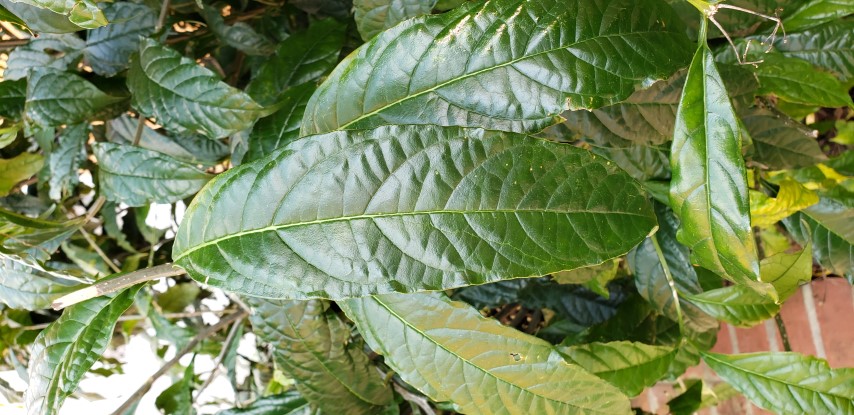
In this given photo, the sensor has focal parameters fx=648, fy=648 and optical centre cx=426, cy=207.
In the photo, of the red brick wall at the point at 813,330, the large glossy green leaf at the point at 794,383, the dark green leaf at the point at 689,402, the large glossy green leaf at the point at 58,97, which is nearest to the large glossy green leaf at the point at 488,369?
the large glossy green leaf at the point at 794,383

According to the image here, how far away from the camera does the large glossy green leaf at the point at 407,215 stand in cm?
52

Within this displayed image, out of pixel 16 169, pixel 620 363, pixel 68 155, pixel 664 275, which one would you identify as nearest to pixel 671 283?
pixel 664 275

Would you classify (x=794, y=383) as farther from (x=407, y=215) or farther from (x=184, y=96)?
(x=184, y=96)

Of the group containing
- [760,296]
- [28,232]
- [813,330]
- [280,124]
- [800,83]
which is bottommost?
[813,330]

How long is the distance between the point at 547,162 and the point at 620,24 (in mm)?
183

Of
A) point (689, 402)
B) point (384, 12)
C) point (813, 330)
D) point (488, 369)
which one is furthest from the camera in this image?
point (813, 330)

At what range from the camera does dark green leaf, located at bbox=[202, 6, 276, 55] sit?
39.9 inches

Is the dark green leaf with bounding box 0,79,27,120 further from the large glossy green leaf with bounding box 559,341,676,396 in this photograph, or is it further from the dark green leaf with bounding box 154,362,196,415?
the large glossy green leaf with bounding box 559,341,676,396

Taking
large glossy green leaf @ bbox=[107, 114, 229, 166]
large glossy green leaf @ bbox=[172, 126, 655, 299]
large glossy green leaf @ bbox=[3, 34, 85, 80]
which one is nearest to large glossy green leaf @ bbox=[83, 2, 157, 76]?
large glossy green leaf @ bbox=[3, 34, 85, 80]

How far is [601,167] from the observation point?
22.1 inches

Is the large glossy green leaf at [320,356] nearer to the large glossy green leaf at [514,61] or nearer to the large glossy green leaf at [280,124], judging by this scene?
the large glossy green leaf at [280,124]

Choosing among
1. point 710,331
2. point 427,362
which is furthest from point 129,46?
point 710,331

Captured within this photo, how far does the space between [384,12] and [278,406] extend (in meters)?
0.63

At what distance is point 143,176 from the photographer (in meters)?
0.94
